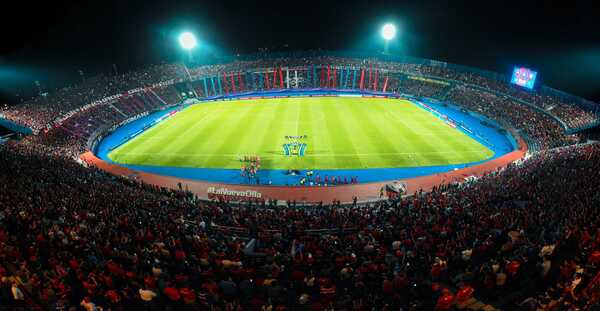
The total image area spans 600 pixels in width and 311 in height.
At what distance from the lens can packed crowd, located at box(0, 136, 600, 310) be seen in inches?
375

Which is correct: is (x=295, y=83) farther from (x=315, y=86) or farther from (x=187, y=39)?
(x=187, y=39)

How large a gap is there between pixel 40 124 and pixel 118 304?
4473 centimetres

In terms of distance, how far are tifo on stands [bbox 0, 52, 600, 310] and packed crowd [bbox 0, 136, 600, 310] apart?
56mm

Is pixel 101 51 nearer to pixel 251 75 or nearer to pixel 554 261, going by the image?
pixel 251 75

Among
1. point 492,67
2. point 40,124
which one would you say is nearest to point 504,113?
point 492,67

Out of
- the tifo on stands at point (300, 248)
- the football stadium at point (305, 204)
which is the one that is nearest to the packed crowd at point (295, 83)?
the football stadium at point (305, 204)

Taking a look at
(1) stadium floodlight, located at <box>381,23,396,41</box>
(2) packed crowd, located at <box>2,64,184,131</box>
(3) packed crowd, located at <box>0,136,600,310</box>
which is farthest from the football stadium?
(1) stadium floodlight, located at <box>381,23,396,41</box>

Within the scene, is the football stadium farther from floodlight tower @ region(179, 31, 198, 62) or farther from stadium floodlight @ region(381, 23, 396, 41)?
stadium floodlight @ region(381, 23, 396, 41)

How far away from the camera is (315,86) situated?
7194 cm

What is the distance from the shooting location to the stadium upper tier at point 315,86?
39906 mm

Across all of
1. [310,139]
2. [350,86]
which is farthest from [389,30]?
[310,139]

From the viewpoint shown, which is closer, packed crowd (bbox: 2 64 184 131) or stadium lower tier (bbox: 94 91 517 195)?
stadium lower tier (bbox: 94 91 517 195)

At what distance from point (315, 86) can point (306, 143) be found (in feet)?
128

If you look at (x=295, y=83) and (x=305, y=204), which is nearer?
(x=305, y=204)
